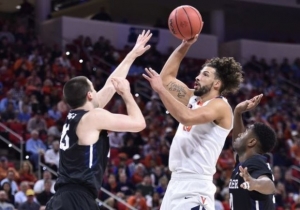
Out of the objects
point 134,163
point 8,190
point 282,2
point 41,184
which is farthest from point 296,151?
point 8,190

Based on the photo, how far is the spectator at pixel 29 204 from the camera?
11.5 m

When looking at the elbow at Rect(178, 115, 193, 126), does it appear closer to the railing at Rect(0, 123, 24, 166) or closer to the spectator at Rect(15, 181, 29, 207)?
the spectator at Rect(15, 181, 29, 207)

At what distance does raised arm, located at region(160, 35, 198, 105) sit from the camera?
660 cm

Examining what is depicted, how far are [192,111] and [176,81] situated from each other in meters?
1.01

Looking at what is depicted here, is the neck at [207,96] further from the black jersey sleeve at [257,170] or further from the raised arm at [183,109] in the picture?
the black jersey sleeve at [257,170]

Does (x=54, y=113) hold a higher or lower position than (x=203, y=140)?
lower

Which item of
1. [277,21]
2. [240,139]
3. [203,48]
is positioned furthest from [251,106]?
[277,21]

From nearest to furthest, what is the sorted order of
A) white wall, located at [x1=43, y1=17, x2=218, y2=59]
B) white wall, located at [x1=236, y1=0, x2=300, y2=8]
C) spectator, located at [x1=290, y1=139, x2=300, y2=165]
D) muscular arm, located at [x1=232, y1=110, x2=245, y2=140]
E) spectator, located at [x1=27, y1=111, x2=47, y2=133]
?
muscular arm, located at [x1=232, y1=110, x2=245, y2=140] < spectator, located at [x1=27, y1=111, x2=47, y2=133] < spectator, located at [x1=290, y1=139, x2=300, y2=165] < white wall, located at [x1=43, y1=17, x2=218, y2=59] < white wall, located at [x1=236, y1=0, x2=300, y2=8]

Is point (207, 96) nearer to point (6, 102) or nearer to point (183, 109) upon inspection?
point (183, 109)

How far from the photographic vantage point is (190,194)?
5914 millimetres

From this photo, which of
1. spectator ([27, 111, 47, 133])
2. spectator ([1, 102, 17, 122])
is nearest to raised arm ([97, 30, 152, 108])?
spectator ([27, 111, 47, 133])

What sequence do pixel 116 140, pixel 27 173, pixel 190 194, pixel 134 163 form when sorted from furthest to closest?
pixel 116 140 < pixel 134 163 < pixel 27 173 < pixel 190 194

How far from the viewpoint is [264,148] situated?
233 inches

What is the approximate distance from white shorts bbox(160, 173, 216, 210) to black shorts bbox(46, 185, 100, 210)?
90cm
